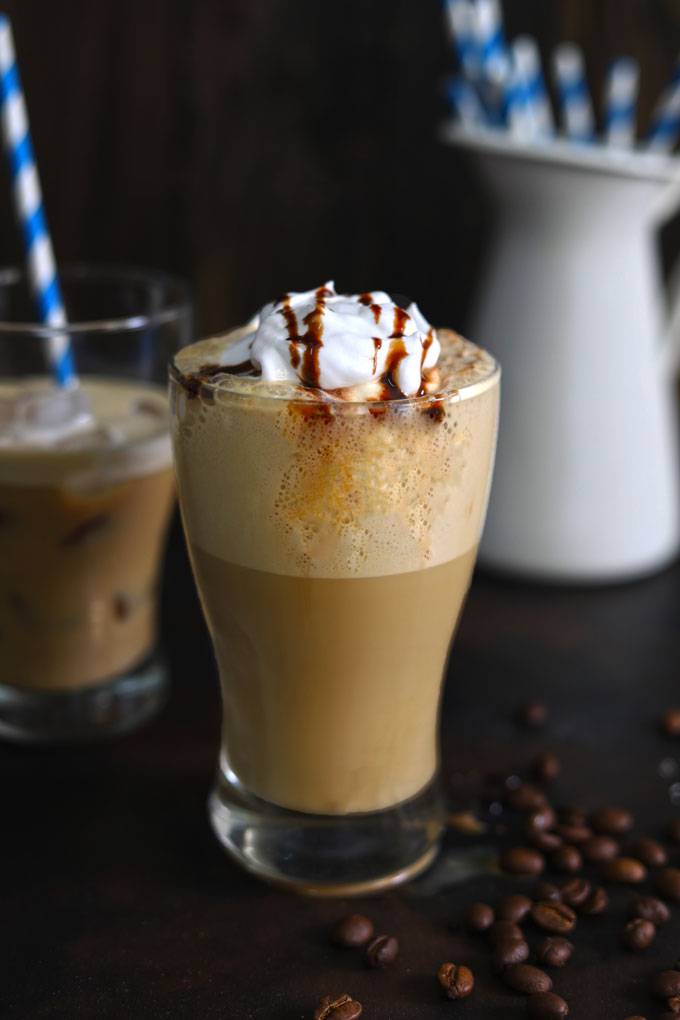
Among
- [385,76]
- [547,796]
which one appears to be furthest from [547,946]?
[385,76]

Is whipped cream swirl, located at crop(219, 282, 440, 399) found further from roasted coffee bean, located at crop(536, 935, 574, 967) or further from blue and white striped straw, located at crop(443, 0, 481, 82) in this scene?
blue and white striped straw, located at crop(443, 0, 481, 82)

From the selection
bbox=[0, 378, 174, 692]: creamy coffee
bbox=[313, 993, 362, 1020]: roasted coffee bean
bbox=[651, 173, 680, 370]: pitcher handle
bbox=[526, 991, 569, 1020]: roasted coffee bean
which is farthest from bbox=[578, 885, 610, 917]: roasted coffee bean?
bbox=[651, 173, 680, 370]: pitcher handle

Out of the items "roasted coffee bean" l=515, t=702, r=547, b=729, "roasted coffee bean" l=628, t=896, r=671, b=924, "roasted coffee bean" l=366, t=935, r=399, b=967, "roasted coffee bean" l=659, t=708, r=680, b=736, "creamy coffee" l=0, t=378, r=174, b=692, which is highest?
"creamy coffee" l=0, t=378, r=174, b=692

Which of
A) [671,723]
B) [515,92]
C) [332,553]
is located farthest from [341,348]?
[515,92]

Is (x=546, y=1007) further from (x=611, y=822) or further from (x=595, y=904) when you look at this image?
(x=611, y=822)

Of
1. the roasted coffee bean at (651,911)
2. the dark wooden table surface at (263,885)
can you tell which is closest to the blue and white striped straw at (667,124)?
the dark wooden table surface at (263,885)

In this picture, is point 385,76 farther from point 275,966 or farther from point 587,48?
point 275,966
